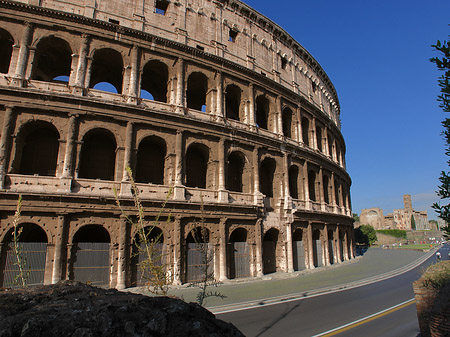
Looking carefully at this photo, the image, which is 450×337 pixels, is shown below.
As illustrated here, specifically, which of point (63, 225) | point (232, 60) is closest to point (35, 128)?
point (63, 225)

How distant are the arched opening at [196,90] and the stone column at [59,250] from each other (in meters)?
12.3

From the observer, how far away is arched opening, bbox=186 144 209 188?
716 inches

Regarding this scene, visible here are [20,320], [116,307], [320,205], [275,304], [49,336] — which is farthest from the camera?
[320,205]

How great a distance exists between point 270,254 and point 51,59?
784 inches

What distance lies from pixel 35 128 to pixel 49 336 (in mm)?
16218

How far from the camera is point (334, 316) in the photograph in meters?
8.96

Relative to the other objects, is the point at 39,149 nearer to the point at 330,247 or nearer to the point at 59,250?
the point at 59,250

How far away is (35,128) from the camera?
14898 mm

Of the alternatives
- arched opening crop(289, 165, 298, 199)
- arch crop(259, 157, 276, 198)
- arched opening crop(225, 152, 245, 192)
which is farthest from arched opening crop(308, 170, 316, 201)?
arched opening crop(225, 152, 245, 192)

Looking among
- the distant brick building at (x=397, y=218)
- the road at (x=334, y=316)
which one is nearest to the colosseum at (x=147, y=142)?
the road at (x=334, y=316)

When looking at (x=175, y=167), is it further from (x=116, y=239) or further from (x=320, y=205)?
(x=320, y=205)

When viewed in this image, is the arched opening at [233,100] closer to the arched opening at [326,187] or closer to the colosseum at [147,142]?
the colosseum at [147,142]

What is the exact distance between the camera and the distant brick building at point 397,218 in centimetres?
8050

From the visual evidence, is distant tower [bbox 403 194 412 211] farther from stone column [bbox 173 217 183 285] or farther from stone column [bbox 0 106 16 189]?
stone column [bbox 0 106 16 189]
